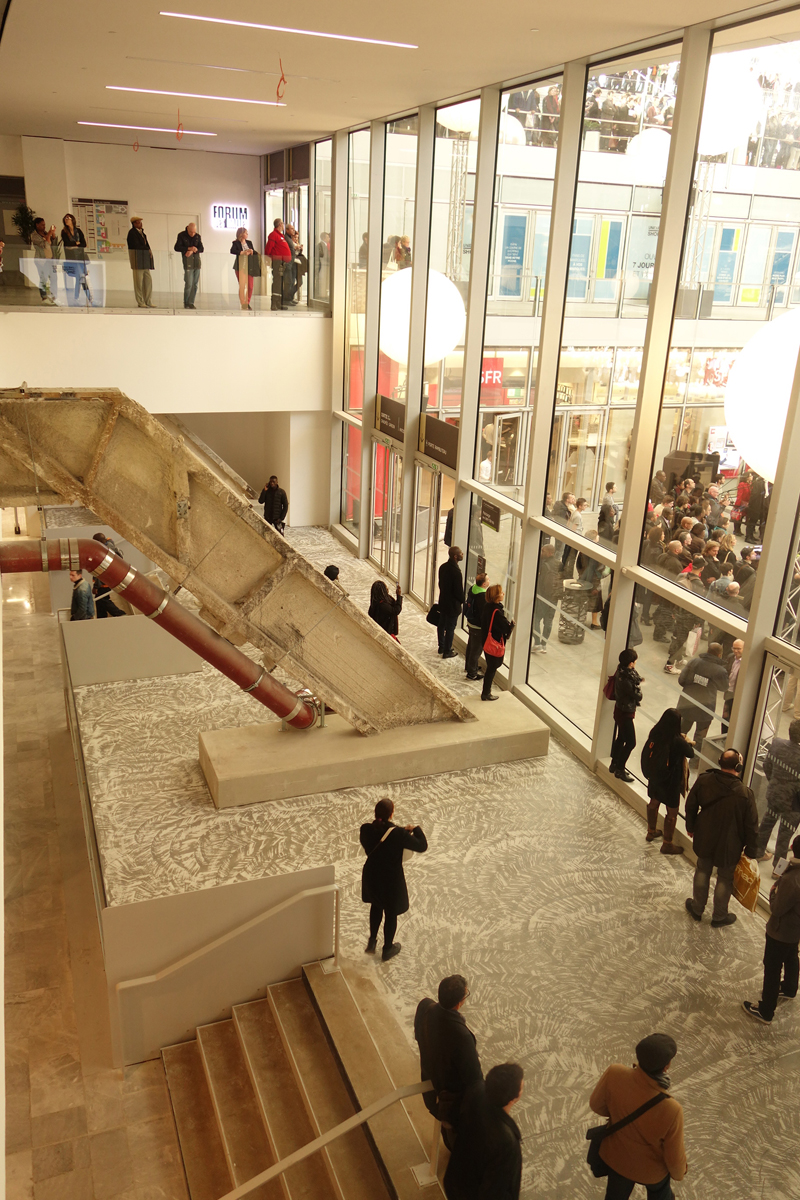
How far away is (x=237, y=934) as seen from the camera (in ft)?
23.3

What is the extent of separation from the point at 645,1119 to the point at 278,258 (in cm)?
1646

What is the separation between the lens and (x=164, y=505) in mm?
9000

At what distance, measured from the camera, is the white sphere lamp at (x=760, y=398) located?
639 centimetres

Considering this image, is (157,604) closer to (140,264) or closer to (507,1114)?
(507,1114)

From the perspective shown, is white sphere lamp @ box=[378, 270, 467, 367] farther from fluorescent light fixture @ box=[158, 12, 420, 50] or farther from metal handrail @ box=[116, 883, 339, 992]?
metal handrail @ box=[116, 883, 339, 992]

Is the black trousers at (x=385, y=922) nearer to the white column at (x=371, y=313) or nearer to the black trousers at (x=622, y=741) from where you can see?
the black trousers at (x=622, y=741)

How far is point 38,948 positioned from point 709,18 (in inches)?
401

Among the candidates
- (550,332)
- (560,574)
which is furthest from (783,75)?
(560,574)

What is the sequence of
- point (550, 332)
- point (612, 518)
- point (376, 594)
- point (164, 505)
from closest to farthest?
point (164, 505)
point (612, 518)
point (550, 332)
point (376, 594)

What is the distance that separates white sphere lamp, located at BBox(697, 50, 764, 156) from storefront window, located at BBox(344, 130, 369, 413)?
921 cm

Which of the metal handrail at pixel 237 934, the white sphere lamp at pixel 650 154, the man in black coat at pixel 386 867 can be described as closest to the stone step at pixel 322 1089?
the metal handrail at pixel 237 934

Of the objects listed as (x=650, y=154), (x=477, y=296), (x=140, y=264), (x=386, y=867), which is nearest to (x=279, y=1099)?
(x=386, y=867)

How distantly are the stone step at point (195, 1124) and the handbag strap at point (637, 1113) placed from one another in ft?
9.42

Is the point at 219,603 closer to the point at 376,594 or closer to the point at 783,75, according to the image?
the point at 376,594
